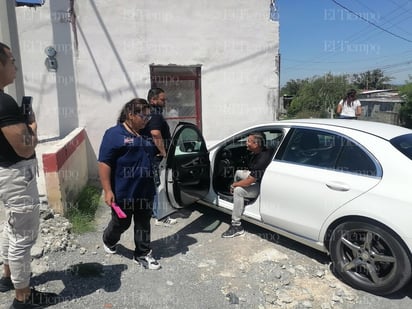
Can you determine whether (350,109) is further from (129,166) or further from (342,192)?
(129,166)

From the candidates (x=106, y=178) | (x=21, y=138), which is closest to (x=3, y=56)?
(x=21, y=138)

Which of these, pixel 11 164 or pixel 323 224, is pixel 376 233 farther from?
pixel 11 164

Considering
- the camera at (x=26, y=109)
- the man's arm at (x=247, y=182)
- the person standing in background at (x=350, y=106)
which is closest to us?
the camera at (x=26, y=109)

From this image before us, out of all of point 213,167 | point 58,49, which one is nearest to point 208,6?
point 58,49

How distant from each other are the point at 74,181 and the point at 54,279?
2.12m

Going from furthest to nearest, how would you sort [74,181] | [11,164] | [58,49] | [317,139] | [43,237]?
[58,49] → [74,181] → [43,237] → [317,139] → [11,164]

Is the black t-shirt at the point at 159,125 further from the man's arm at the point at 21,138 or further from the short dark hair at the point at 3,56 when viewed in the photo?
the short dark hair at the point at 3,56

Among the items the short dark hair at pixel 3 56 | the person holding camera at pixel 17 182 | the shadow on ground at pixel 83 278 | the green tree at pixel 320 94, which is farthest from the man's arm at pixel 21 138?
the green tree at pixel 320 94

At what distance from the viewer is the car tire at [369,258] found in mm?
2836

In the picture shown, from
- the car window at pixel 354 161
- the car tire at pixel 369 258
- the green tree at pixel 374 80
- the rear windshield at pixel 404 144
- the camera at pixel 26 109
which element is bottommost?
the car tire at pixel 369 258

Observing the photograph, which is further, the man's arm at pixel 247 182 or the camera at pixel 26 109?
the man's arm at pixel 247 182

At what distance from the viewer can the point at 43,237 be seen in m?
3.92

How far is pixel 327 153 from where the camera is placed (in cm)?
342

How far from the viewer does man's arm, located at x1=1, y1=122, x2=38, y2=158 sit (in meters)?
2.31
